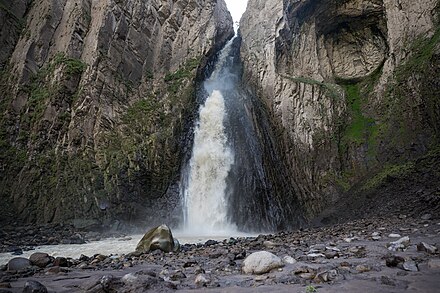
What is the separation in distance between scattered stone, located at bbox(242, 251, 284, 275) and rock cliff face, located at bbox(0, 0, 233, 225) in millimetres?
13481

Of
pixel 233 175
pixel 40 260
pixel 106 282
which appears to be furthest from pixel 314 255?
pixel 233 175

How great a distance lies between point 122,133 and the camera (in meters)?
18.7

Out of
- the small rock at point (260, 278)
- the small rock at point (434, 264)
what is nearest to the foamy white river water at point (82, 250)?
the small rock at point (260, 278)

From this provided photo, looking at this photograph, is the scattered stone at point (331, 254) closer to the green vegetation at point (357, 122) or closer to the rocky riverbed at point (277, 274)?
the rocky riverbed at point (277, 274)

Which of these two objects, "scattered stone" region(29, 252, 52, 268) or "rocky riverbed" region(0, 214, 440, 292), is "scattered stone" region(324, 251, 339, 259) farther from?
"scattered stone" region(29, 252, 52, 268)

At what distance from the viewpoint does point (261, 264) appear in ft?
14.0

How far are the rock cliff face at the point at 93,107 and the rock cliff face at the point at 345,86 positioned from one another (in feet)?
19.6

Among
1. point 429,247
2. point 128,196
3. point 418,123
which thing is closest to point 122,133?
point 128,196

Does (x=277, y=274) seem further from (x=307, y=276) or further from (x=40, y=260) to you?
(x=40, y=260)

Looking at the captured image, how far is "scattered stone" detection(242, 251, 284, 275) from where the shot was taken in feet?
13.8

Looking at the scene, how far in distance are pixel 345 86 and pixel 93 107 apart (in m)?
16.4

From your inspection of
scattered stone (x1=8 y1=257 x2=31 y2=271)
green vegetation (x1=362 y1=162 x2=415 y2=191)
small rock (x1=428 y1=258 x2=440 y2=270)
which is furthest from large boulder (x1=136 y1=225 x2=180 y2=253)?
green vegetation (x1=362 y1=162 x2=415 y2=191)

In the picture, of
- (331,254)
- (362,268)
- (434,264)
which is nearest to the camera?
(434,264)

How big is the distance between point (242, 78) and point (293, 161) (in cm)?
920
